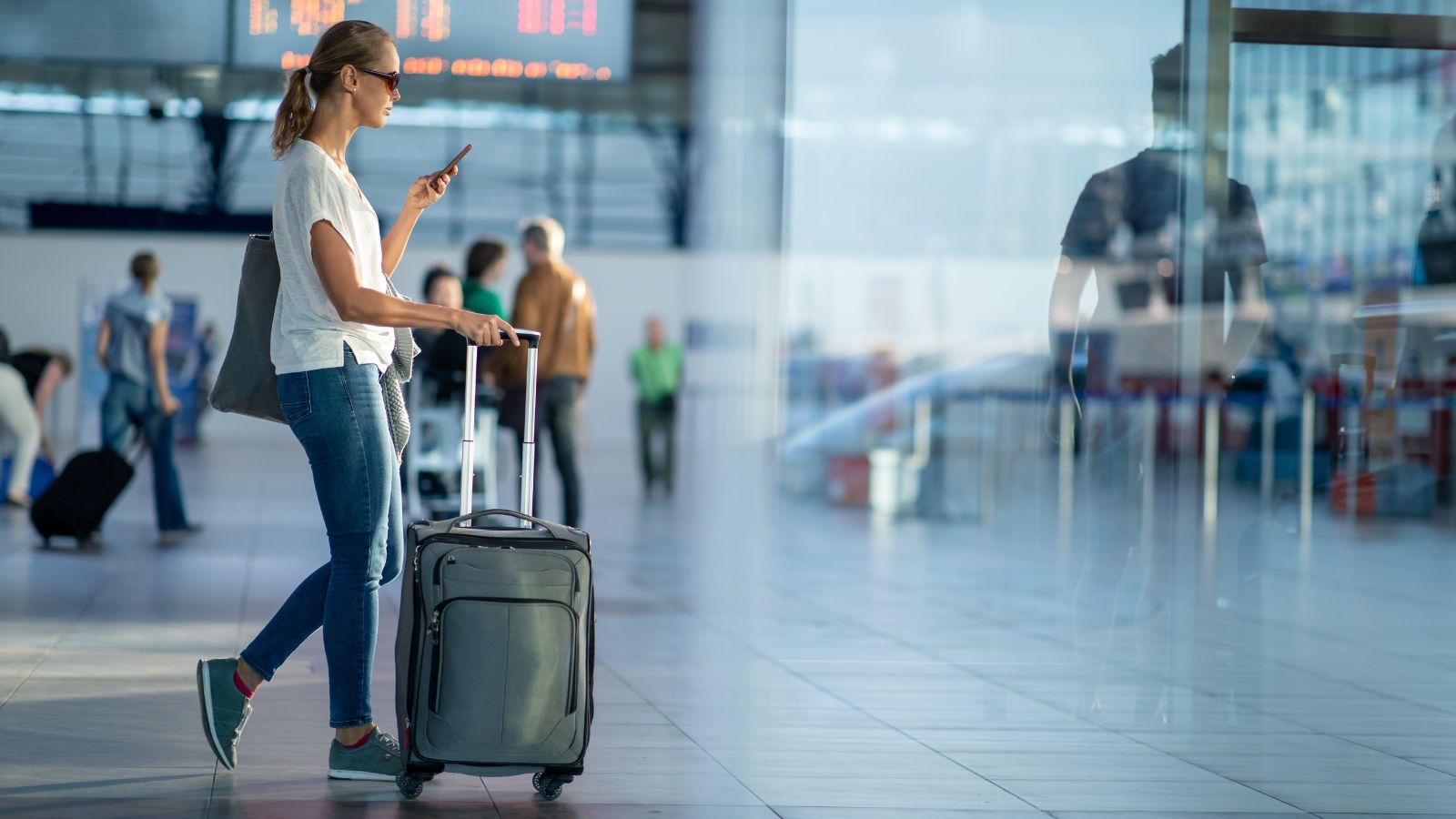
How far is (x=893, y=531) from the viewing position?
10.0m

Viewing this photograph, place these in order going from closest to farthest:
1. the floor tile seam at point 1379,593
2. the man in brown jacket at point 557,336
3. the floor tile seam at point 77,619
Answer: the floor tile seam at point 77,619 → the floor tile seam at point 1379,593 → the man in brown jacket at point 557,336

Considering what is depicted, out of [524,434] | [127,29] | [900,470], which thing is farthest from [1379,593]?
[127,29]

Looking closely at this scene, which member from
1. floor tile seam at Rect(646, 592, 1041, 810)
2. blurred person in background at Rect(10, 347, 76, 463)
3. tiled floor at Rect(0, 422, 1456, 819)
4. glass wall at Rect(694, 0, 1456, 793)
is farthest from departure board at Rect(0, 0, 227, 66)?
floor tile seam at Rect(646, 592, 1041, 810)

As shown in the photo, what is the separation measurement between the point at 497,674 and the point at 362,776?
0.39 metres

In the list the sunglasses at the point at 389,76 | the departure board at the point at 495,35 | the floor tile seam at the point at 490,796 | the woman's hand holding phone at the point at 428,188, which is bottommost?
the floor tile seam at the point at 490,796

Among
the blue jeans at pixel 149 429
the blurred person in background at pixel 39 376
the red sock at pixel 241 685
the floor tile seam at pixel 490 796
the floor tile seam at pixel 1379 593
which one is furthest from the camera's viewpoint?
the blurred person in background at pixel 39 376

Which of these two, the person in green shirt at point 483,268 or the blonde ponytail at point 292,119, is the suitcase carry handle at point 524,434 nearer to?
the blonde ponytail at point 292,119

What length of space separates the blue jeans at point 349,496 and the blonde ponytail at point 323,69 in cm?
45

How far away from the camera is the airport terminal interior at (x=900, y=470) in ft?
11.3

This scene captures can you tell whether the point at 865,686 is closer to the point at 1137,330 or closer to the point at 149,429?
the point at 149,429

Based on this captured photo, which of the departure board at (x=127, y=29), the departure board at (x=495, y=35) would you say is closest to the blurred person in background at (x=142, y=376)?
the departure board at (x=495, y=35)

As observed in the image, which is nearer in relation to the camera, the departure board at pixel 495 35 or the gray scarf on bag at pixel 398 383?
the gray scarf on bag at pixel 398 383

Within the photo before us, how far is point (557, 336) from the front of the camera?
8219mm

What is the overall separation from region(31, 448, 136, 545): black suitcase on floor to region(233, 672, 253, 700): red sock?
4826mm
